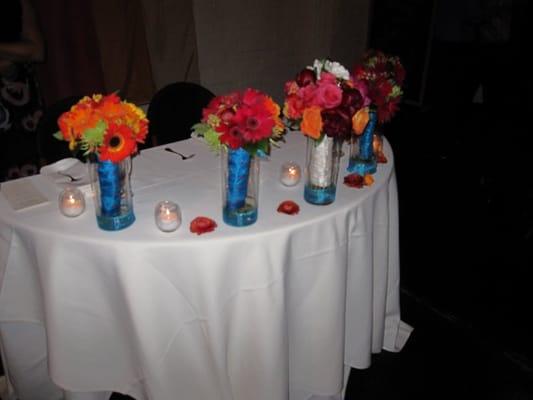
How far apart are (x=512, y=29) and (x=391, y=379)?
10.5 ft

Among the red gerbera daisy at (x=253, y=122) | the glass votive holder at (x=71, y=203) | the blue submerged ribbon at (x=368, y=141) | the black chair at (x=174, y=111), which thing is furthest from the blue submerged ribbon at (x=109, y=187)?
the black chair at (x=174, y=111)

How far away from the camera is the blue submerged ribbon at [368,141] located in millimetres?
1533

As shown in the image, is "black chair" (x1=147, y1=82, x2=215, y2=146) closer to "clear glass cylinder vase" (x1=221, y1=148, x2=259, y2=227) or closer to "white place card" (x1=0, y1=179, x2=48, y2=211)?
"white place card" (x1=0, y1=179, x2=48, y2=211)

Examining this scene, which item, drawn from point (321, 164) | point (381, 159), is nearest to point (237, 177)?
point (321, 164)

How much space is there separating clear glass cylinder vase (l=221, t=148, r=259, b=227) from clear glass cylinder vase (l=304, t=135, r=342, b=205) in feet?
0.58

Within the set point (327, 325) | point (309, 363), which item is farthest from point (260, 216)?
point (309, 363)

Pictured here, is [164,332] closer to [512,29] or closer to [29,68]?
[29,68]

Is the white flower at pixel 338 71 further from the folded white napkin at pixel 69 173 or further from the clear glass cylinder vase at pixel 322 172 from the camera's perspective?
the folded white napkin at pixel 69 173

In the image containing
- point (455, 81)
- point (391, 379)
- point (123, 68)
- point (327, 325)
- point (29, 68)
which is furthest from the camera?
point (455, 81)

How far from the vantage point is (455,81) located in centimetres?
422

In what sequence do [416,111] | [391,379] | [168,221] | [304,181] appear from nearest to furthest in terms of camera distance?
[168,221], [304,181], [391,379], [416,111]

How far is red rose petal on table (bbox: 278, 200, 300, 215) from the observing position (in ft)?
4.21

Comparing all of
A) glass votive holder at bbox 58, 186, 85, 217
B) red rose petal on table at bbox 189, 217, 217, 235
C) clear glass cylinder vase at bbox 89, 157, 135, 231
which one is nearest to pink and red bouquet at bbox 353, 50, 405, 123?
red rose petal on table at bbox 189, 217, 217, 235

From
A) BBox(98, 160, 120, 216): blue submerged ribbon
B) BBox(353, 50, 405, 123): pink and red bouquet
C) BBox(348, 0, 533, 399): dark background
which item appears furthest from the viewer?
BBox(348, 0, 533, 399): dark background
